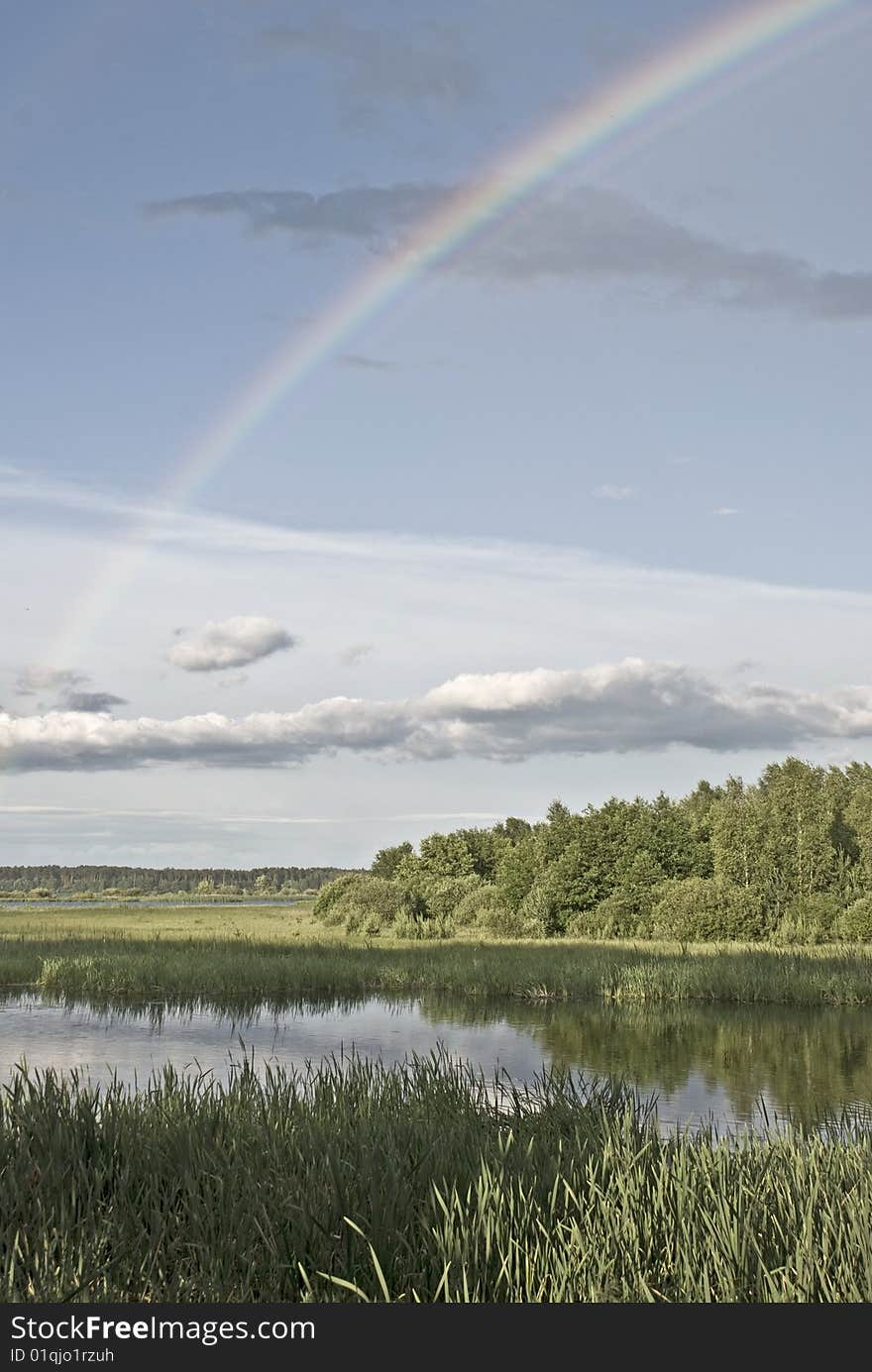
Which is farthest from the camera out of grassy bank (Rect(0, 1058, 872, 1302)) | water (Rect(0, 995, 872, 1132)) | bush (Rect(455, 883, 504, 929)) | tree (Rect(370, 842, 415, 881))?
tree (Rect(370, 842, 415, 881))

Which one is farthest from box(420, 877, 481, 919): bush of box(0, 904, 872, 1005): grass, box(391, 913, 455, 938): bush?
box(0, 904, 872, 1005): grass

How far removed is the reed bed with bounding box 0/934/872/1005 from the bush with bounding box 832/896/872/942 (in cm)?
825

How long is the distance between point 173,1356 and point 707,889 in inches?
2146

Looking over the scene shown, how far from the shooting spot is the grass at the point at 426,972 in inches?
1348

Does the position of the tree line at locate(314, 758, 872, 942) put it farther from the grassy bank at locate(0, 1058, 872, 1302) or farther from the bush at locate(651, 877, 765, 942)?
the grassy bank at locate(0, 1058, 872, 1302)

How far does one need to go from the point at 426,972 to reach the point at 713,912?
2348cm

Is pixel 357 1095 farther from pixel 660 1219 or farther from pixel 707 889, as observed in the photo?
pixel 707 889

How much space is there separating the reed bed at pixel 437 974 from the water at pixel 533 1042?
1938 millimetres

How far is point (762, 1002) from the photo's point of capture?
110ft

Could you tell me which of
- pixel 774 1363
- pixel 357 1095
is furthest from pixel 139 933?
pixel 774 1363

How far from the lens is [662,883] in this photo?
66500mm

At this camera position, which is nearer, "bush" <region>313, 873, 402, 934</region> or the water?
the water

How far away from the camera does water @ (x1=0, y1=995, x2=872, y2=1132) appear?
814 inches

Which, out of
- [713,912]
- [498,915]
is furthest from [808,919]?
[498,915]
